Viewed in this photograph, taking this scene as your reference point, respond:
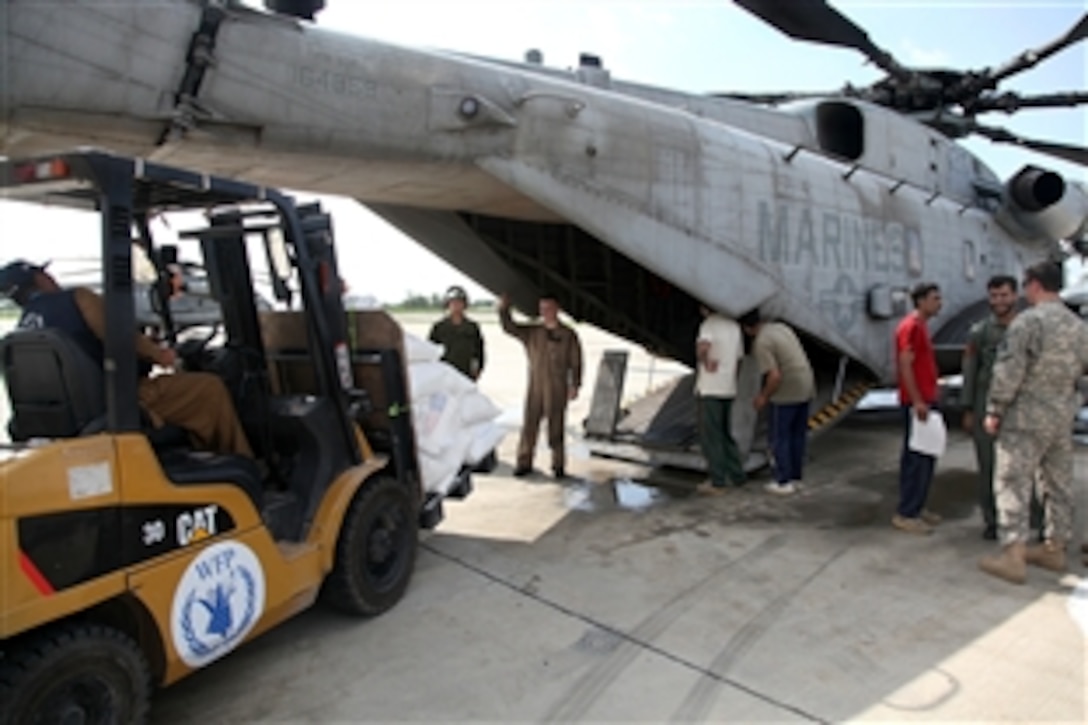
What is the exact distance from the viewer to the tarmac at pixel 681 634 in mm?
2924

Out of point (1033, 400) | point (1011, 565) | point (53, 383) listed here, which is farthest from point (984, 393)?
point (53, 383)

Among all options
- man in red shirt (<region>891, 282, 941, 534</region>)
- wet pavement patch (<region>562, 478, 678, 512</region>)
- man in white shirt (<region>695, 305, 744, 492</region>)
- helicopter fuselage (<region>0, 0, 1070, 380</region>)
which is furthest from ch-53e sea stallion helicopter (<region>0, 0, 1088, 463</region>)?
man in red shirt (<region>891, 282, 941, 534</region>)

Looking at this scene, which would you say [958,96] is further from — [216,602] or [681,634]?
[216,602]

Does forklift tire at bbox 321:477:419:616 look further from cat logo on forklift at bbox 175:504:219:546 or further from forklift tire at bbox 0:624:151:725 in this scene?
forklift tire at bbox 0:624:151:725

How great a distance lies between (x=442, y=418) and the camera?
4.51 meters

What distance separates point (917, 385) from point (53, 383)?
4.93m

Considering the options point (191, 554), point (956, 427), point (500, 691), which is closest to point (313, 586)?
point (191, 554)

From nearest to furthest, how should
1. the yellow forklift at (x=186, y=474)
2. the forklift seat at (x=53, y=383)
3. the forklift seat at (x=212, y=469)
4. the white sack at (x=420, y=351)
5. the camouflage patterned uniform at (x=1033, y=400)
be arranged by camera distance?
the yellow forklift at (x=186, y=474) < the forklift seat at (x=53, y=383) < the forklift seat at (x=212, y=469) < the camouflage patterned uniform at (x=1033, y=400) < the white sack at (x=420, y=351)

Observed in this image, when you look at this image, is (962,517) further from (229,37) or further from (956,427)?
(229,37)

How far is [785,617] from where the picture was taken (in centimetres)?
372

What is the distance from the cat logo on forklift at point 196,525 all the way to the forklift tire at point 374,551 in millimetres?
795

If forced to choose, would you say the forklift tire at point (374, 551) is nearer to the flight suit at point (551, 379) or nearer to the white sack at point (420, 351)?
the white sack at point (420, 351)

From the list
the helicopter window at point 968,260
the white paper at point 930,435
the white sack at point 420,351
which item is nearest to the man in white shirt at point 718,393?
the white paper at point 930,435

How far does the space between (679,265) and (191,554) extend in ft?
13.5
